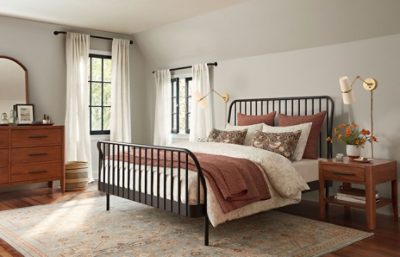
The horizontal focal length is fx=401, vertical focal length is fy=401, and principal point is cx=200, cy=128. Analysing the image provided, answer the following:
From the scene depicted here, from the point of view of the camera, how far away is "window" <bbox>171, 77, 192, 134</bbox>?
6629 mm

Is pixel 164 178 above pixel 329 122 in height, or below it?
below

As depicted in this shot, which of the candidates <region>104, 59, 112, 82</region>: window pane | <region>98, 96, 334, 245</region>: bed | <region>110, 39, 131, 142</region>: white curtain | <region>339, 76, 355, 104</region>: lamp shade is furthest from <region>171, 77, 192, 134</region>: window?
<region>339, 76, 355, 104</region>: lamp shade

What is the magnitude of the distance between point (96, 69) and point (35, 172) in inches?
81.6

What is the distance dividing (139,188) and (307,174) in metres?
1.70

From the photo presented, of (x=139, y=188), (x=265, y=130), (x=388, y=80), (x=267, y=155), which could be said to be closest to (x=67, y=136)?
(x=139, y=188)

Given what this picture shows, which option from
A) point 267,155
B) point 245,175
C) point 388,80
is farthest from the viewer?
point 388,80

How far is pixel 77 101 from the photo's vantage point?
6.07 m

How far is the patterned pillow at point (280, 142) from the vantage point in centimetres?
409

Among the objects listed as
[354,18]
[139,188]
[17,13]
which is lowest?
[139,188]

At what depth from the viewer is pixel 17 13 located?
5.29m

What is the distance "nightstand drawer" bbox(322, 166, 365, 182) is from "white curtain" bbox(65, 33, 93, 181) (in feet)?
12.2

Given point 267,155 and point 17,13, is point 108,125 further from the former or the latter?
point 267,155

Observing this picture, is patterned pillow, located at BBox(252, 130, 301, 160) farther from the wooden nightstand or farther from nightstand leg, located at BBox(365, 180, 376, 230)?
nightstand leg, located at BBox(365, 180, 376, 230)

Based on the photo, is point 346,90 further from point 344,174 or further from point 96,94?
point 96,94
